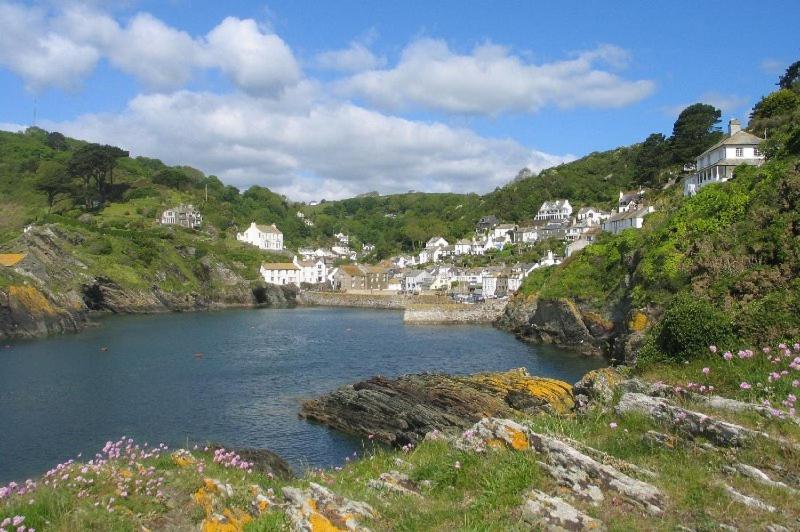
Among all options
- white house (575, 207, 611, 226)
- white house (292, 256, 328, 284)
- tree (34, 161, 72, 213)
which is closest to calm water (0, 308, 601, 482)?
white house (575, 207, 611, 226)

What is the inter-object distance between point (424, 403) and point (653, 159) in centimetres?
8366

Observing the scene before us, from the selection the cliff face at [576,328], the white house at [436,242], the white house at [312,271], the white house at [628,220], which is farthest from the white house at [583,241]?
the white house at [312,271]

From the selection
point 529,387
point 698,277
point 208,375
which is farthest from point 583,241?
point 698,277

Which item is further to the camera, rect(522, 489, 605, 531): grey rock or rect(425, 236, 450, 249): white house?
rect(425, 236, 450, 249): white house

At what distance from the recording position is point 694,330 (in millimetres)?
12094

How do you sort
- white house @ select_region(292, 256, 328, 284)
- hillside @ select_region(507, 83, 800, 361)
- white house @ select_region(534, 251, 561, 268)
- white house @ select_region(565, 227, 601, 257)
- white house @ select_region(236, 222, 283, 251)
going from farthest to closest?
white house @ select_region(236, 222, 283, 251) → white house @ select_region(292, 256, 328, 284) → white house @ select_region(534, 251, 561, 268) → white house @ select_region(565, 227, 601, 257) → hillside @ select_region(507, 83, 800, 361)

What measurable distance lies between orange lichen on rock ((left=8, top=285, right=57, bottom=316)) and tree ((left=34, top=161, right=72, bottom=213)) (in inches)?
3009

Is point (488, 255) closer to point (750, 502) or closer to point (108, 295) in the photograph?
point (108, 295)

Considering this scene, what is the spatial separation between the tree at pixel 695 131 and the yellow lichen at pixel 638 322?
57971 millimetres

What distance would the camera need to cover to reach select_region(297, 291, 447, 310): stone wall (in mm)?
111875

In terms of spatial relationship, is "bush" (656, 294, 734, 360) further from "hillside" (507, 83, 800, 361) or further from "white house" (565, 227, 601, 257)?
"white house" (565, 227, 601, 257)

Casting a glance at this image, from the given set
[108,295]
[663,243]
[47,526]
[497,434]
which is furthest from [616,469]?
[108,295]

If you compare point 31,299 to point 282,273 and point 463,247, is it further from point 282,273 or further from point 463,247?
point 463,247

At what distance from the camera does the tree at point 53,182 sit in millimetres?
123562
